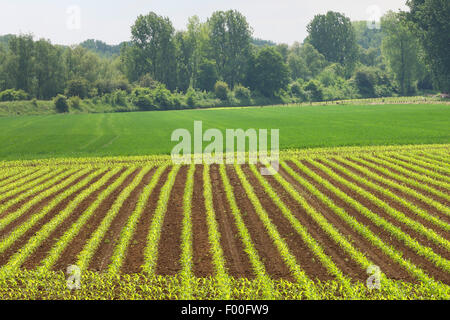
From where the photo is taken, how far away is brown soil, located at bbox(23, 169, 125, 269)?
380 inches

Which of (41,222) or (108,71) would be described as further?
(108,71)

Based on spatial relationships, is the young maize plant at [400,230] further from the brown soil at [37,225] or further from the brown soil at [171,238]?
the brown soil at [37,225]

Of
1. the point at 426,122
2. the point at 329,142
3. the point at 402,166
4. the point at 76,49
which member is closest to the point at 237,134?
the point at 329,142

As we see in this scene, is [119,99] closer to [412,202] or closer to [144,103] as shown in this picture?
[144,103]

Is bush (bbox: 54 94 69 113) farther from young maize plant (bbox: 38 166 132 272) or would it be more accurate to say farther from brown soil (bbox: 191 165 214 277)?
brown soil (bbox: 191 165 214 277)

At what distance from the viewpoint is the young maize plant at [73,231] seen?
31.2 ft

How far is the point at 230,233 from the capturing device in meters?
11.2

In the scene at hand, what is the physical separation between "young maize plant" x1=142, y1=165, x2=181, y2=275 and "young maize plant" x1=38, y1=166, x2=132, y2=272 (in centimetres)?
241

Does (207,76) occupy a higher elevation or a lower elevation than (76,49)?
lower

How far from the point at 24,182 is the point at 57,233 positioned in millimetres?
8564
